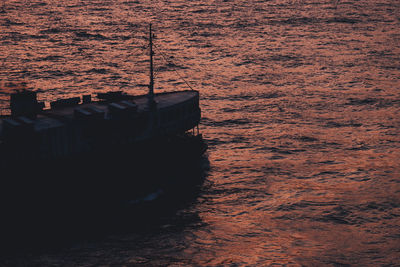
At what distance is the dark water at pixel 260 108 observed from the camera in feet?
121

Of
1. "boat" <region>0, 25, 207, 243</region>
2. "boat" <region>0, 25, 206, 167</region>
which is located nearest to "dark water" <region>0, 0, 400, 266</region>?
"boat" <region>0, 25, 207, 243</region>

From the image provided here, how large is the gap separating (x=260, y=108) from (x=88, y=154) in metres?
31.1

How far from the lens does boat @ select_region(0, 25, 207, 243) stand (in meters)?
37.8

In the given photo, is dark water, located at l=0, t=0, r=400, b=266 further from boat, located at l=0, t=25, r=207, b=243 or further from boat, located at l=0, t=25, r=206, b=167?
boat, located at l=0, t=25, r=206, b=167

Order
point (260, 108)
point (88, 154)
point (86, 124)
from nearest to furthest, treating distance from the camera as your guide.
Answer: point (86, 124) → point (88, 154) → point (260, 108)

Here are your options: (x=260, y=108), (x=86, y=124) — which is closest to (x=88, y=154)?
(x=86, y=124)

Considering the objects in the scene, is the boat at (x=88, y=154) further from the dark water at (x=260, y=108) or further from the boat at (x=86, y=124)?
the dark water at (x=260, y=108)

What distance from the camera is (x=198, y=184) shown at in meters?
45.8

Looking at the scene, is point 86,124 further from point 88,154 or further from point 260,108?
point 260,108

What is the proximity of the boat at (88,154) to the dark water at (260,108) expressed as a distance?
4.42 m

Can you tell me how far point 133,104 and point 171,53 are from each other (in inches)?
2104

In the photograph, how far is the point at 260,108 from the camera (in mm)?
66375

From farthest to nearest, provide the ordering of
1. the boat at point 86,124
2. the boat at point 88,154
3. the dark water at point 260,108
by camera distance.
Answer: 1. the boat at point 88,154
2. the boat at point 86,124
3. the dark water at point 260,108

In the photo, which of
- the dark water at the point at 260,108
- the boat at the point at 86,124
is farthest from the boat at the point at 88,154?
the dark water at the point at 260,108
